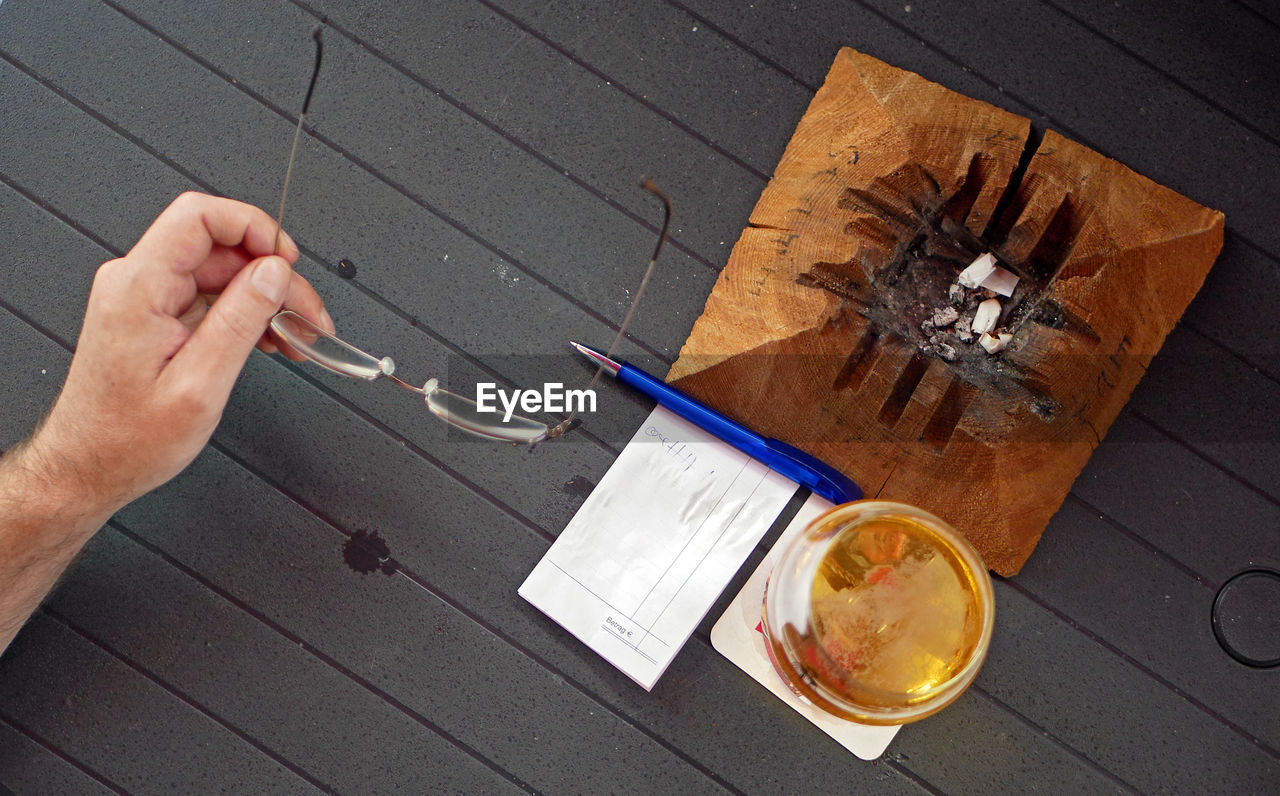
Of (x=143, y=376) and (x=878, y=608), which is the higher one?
(x=878, y=608)

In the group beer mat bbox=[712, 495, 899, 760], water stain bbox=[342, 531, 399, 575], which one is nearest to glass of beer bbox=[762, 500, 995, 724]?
beer mat bbox=[712, 495, 899, 760]

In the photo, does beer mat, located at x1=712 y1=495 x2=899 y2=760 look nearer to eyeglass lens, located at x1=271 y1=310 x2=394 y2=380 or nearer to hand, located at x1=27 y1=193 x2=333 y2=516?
eyeglass lens, located at x1=271 y1=310 x2=394 y2=380

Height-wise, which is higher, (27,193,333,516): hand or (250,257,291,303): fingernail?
(250,257,291,303): fingernail

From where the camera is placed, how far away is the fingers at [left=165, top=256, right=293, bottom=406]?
691mm

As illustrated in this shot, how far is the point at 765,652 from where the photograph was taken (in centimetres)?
79

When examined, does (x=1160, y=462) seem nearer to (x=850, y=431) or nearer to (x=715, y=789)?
(x=850, y=431)

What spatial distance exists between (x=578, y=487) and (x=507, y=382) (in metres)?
0.12

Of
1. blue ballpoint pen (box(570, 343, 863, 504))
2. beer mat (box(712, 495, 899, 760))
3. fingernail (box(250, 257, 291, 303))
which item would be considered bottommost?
beer mat (box(712, 495, 899, 760))

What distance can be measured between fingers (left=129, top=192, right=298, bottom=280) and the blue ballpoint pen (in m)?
0.32

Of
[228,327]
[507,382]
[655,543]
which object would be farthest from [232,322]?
[655,543]

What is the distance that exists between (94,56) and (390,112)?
1.00 feet

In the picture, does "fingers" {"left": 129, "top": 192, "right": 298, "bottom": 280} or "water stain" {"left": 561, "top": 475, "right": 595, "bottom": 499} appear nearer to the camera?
"fingers" {"left": 129, "top": 192, "right": 298, "bottom": 280}

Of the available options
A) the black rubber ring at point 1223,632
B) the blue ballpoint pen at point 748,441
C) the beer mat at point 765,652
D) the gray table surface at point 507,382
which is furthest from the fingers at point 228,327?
the black rubber ring at point 1223,632

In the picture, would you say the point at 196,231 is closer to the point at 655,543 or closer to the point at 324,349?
the point at 324,349
